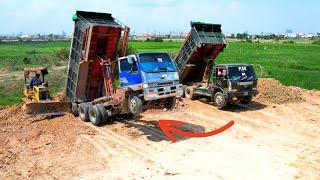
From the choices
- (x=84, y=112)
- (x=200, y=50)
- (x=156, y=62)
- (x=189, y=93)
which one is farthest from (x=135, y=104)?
(x=200, y=50)

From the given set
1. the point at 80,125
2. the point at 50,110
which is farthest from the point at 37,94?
the point at 80,125

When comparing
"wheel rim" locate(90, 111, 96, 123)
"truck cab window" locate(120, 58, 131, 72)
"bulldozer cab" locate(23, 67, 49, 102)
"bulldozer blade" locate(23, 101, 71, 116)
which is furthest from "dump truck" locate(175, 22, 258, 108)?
"bulldozer cab" locate(23, 67, 49, 102)

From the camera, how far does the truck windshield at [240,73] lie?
64.8 feet

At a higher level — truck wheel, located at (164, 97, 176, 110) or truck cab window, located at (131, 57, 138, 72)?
truck cab window, located at (131, 57, 138, 72)

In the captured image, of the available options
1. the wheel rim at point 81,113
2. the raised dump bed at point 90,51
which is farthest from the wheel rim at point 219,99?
the wheel rim at point 81,113

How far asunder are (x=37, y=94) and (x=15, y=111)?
148 cm

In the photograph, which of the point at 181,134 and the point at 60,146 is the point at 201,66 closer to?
the point at 181,134

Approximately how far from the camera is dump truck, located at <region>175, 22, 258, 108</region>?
778 inches

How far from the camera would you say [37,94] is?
61.0ft

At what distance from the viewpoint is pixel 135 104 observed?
1459cm

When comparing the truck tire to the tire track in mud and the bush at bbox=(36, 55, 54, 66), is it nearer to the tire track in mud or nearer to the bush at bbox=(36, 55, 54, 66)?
the tire track in mud

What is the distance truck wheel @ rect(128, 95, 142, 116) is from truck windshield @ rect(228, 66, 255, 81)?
21.0ft

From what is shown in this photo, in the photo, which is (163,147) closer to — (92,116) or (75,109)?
(92,116)

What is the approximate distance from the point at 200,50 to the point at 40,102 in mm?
8852
